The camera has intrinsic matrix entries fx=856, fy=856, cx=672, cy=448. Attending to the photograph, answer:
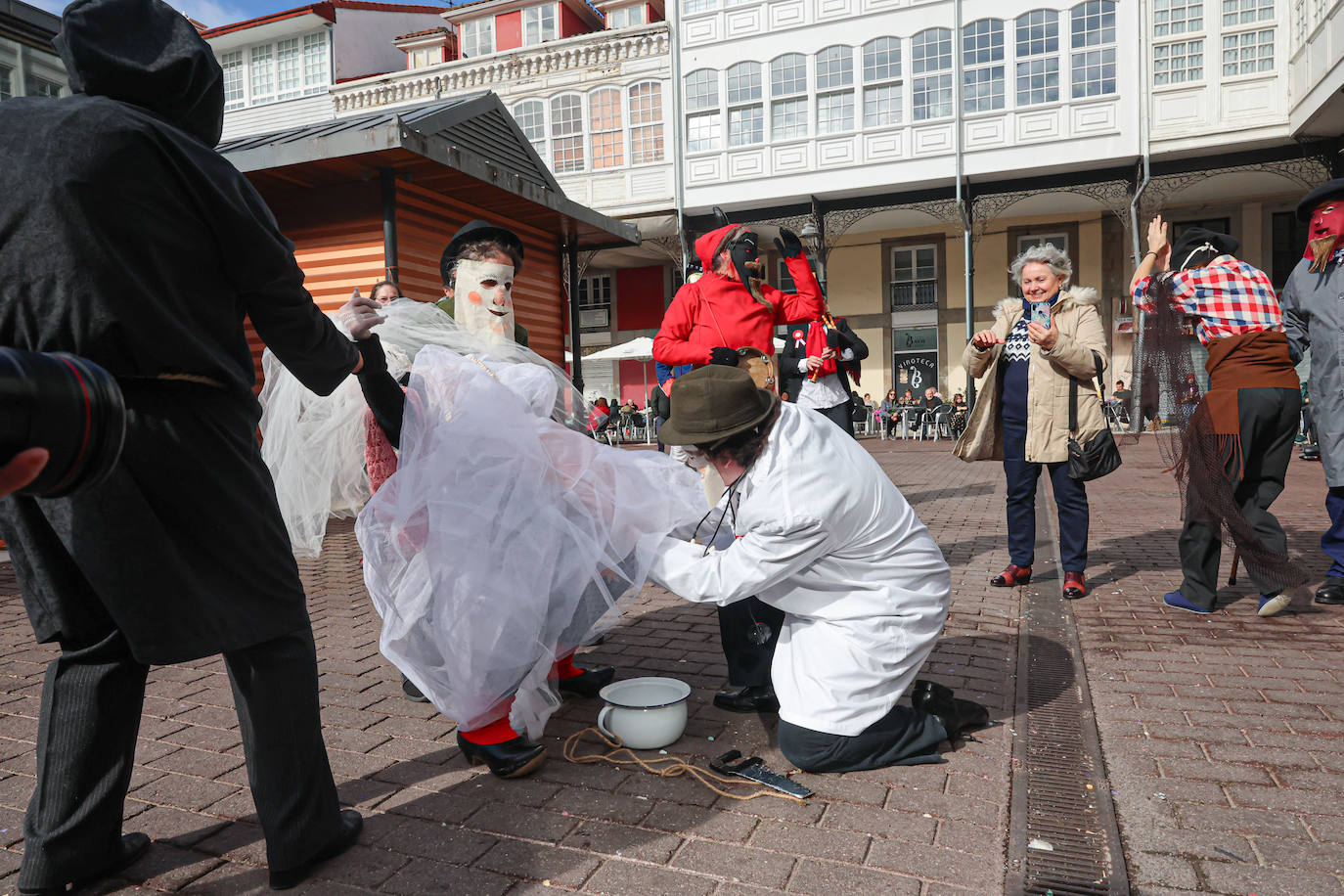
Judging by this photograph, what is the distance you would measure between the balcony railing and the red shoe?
21169mm

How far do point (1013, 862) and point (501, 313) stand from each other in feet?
7.78

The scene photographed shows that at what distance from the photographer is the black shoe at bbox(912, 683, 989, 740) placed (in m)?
2.92

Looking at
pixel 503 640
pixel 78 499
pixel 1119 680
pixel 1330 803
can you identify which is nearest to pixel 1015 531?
pixel 1119 680

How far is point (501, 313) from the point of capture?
10.4ft

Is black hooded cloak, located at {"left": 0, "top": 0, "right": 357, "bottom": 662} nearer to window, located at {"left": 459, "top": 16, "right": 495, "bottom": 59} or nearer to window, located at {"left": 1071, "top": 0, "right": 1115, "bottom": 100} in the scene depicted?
window, located at {"left": 1071, "top": 0, "right": 1115, "bottom": 100}

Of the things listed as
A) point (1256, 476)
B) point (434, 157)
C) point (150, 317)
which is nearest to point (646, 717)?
point (150, 317)

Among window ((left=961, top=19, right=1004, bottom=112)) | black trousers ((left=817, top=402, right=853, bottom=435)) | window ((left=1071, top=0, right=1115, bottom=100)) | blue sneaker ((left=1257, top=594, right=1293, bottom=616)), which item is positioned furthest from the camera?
window ((left=961, top=19, right=1004, bottom=112))

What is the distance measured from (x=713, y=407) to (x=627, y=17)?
2629cm

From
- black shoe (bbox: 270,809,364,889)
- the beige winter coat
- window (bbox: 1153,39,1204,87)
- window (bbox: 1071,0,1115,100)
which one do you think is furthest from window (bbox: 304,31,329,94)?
black shoe (bbox: 270,809,364,889)

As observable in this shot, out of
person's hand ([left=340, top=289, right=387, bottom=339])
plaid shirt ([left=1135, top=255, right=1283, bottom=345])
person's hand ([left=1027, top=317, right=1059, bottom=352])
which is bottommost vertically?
person's hand ([left=340, top=289, right=387, bottom=339])

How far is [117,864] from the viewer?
7.20ft

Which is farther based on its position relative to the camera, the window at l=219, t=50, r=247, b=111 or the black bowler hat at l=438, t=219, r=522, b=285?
the window at l=219, t=50, r=247, b=111

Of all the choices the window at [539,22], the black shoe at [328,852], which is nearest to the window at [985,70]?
the window at [539,22]

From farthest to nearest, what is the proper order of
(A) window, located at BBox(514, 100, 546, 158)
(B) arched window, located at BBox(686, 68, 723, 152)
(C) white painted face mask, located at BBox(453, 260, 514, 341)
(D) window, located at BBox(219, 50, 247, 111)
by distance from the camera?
(D) window, located at BBox(219, 50, 247, 111), (A) window, located at BBox(514, 100, 546, 158), (B) arched window, located at BBox(686, 68, 723, 152), (C) white painted face mask, located at BBox(453, 260, 514, 341)
